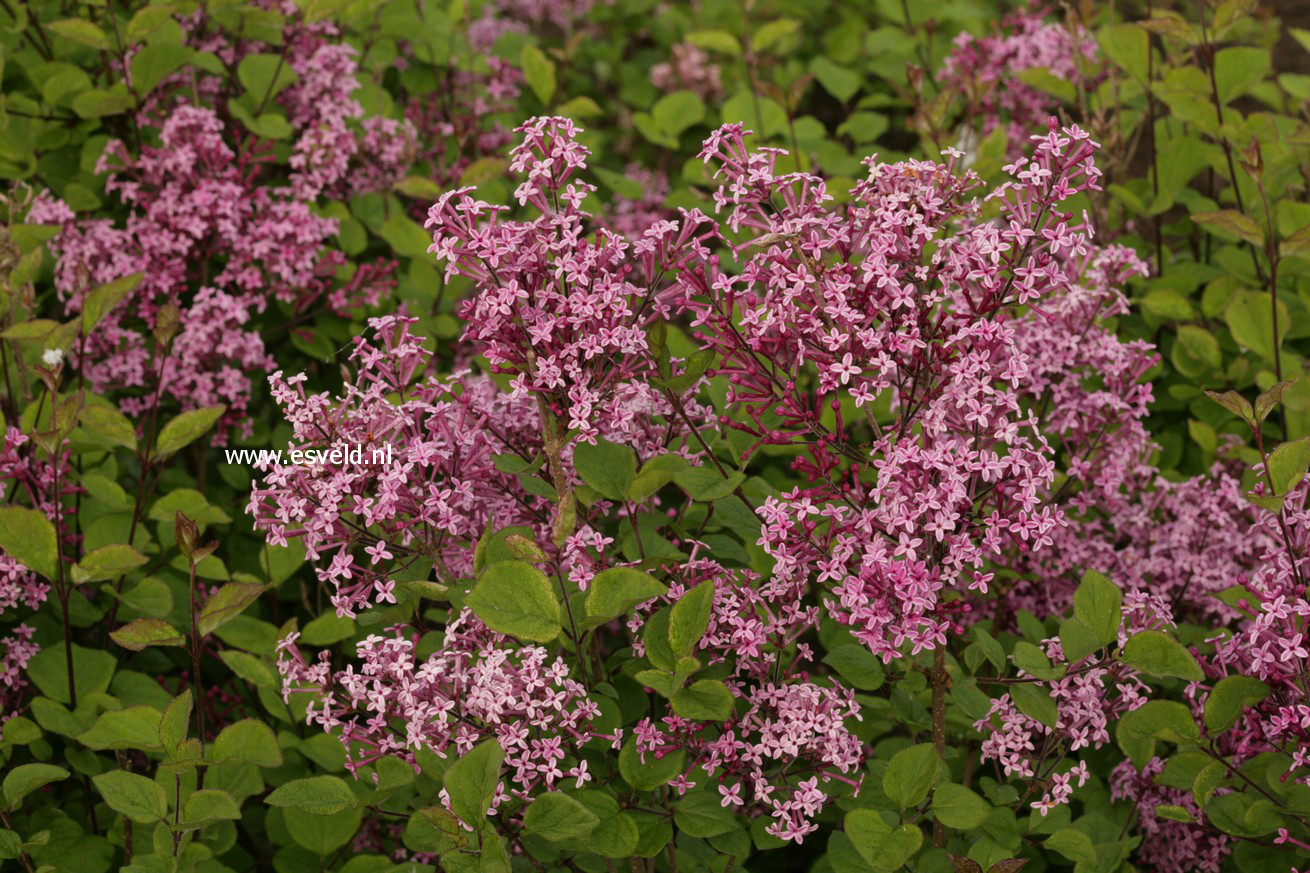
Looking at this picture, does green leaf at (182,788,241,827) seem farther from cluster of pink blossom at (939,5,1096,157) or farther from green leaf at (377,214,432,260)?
cluster of pink blossom at (939,5,1096,157)

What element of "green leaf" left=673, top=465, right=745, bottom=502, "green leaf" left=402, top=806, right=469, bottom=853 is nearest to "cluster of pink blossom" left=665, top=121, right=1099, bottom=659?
"green leaf" left=673, top=465, right=745, bottom=502

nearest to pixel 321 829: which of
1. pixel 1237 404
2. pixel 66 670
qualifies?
pixel 66 670

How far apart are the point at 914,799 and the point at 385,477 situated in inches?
29.6

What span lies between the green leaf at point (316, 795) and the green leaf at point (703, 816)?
40cm

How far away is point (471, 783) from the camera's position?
1377 millimetres

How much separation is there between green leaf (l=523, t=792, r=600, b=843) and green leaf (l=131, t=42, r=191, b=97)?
1757 millimetres

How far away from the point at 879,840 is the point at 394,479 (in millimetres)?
717

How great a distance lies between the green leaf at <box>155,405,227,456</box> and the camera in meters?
1.93

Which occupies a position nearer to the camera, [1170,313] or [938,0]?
[1170,313]

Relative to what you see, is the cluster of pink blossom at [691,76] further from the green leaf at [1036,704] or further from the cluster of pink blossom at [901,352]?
the green leaf at [1036,704]

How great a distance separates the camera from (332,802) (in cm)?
154

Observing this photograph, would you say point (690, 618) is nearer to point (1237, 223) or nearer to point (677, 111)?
point (1237, 223)

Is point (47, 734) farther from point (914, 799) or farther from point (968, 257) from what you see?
point (968, 257)

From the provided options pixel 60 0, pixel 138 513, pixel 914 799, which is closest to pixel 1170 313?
pixel 914 799
